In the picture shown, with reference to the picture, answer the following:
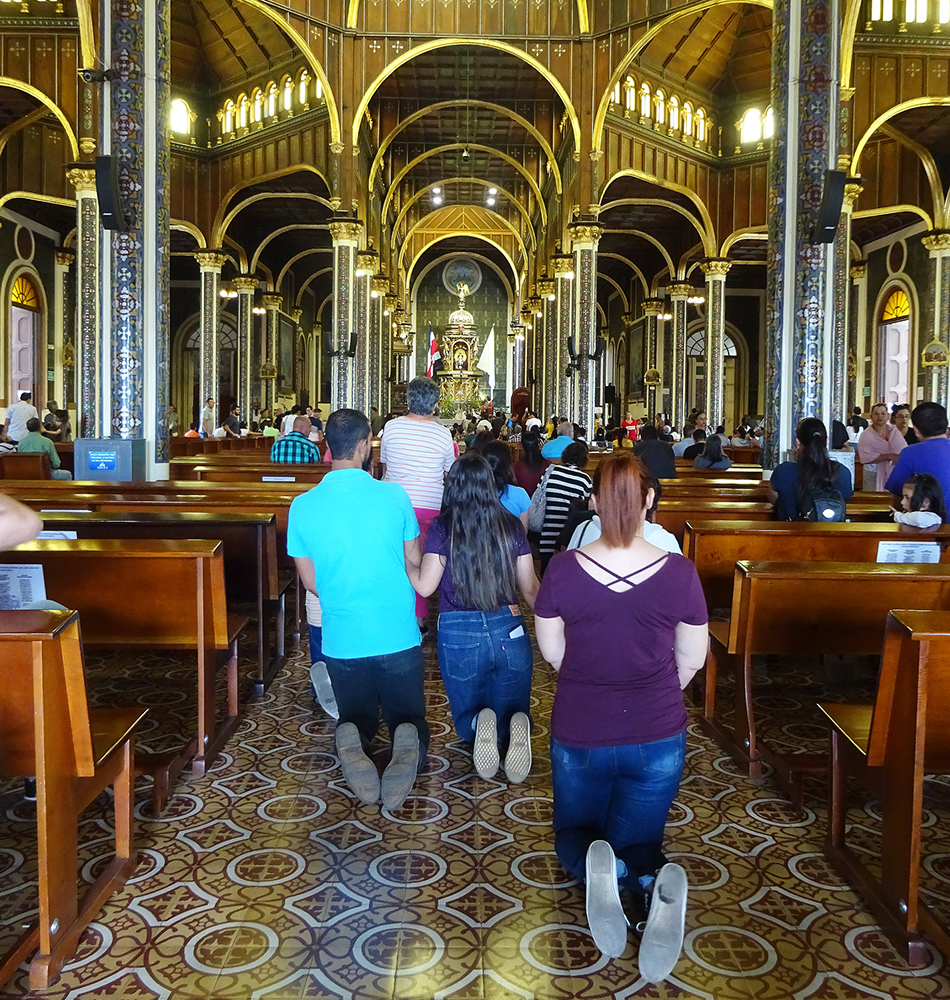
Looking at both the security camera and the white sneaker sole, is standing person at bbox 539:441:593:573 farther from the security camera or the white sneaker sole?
the security camera

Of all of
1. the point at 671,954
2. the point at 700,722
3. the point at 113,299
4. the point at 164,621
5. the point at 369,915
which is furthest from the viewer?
the point at 113,299

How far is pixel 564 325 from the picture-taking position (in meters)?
23.0

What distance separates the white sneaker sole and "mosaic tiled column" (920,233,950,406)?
18.6m

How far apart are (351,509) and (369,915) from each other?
1579mm

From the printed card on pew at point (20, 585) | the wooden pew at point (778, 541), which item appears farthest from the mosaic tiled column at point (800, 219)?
the printed card on pew at point (20, 585)

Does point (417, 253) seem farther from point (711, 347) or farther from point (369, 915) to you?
point (369, 915)

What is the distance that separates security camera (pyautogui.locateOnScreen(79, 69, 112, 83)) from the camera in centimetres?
858

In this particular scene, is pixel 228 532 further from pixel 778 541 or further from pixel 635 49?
pixel 635 49

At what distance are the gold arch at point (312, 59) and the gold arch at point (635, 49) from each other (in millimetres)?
5518

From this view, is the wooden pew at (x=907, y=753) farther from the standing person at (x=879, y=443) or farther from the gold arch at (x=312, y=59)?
the gold arch at (x=312, y=59)

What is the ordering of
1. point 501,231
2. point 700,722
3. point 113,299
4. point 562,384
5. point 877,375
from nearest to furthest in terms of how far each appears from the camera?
point 700,722 < point 113,299 < point 562,384 < point 877,375 < point 501,231

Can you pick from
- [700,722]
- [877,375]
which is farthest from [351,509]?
[877,375]

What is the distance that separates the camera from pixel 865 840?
3.44 metres

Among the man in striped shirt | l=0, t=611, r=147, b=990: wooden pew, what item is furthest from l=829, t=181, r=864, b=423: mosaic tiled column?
l=0, t=611, r=147, b=990: wooden pew
